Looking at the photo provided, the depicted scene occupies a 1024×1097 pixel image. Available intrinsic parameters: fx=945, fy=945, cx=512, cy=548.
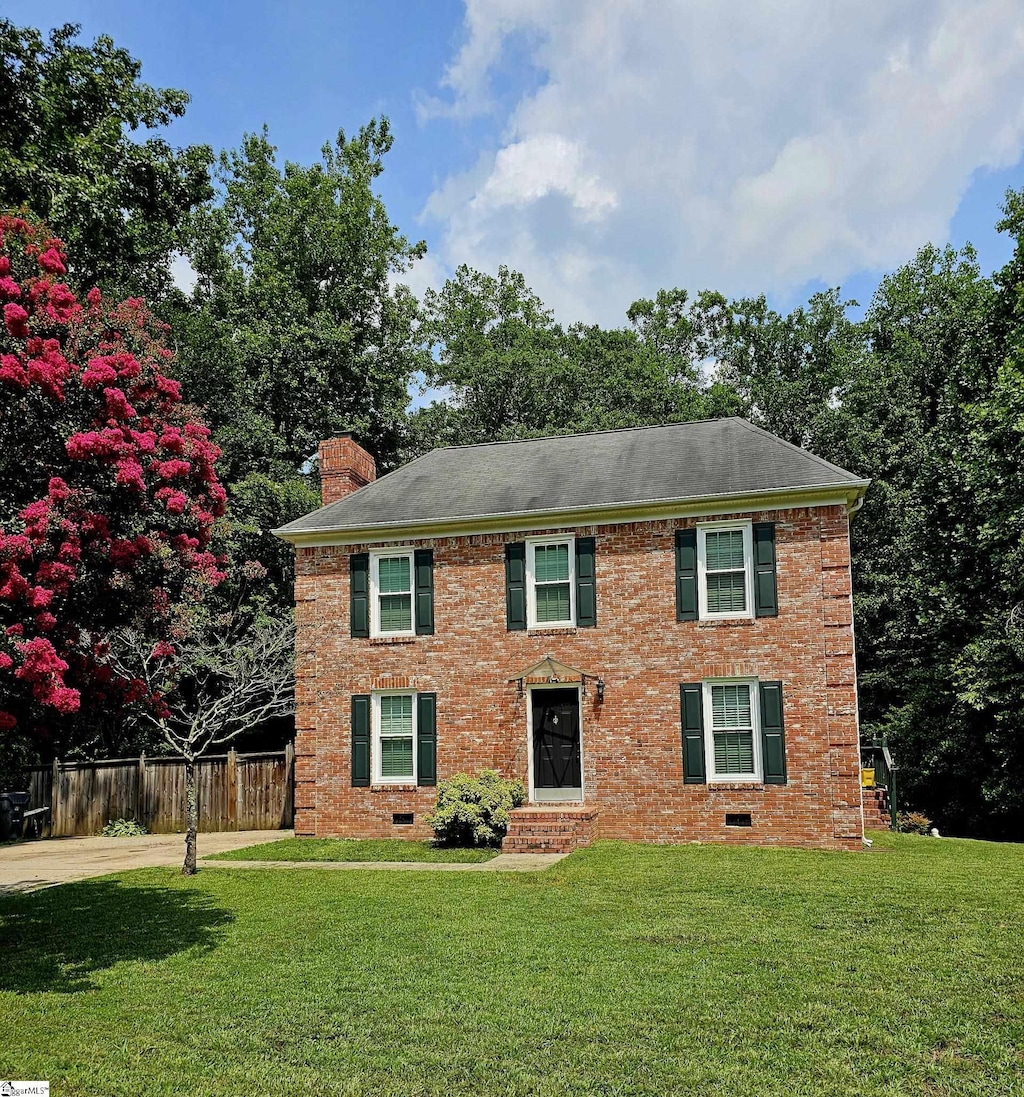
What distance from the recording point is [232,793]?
19.3m

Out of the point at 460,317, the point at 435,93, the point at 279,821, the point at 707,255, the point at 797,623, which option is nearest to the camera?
the point at 435,93

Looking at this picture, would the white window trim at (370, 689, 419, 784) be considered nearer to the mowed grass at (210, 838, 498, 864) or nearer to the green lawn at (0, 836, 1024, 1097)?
the mowed grass at (210, 838, 498, 864)

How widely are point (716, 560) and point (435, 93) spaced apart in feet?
27.8

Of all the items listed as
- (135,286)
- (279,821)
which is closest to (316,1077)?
(279,821)

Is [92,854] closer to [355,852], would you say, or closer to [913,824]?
[355,852]

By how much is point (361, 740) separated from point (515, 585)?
3981 millimetres

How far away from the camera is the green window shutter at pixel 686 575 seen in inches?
622

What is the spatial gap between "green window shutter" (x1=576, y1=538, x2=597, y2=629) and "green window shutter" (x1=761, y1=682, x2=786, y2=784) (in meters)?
3.12

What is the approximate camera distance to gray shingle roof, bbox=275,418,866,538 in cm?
1605

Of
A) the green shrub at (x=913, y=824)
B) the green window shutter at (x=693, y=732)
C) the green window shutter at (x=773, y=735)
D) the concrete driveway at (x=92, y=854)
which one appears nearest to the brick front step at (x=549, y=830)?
the green window shutter at (x=693, y=732)

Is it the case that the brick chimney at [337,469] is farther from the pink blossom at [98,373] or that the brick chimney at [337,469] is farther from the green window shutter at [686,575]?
the pink blossom at [98,373]

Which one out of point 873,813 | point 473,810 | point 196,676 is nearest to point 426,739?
point 473,810

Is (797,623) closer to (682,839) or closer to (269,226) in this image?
(682,839)

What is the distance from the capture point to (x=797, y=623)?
50.1 feet
